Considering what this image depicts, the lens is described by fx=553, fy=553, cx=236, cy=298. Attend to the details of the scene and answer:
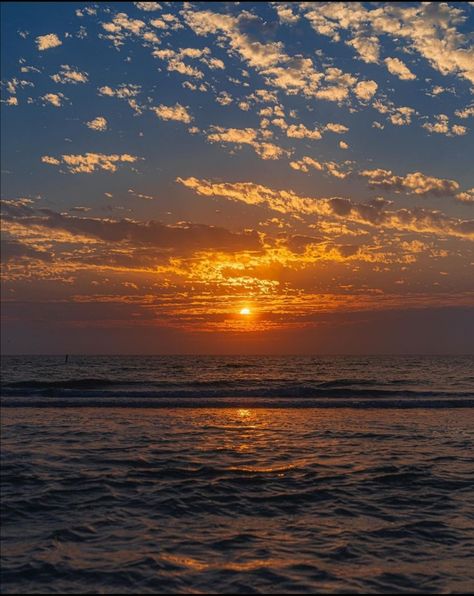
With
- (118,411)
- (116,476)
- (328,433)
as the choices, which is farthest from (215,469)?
(118,411)

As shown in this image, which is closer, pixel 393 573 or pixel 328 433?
pixel 393 573

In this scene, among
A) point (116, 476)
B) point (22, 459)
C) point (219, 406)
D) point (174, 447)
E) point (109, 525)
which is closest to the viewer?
point (109, 525)

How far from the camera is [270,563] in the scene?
8.91 metres

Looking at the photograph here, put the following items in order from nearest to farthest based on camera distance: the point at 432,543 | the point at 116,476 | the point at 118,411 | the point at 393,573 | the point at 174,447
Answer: the point at 393,573
the point at 432,543
the point at 116,476
the point at 174,447
the point at 118,411

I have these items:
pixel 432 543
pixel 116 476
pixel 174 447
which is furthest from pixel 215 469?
pixel 432 543

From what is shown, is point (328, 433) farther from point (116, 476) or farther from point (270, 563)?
point (270, 563)

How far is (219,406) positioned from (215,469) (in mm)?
21715

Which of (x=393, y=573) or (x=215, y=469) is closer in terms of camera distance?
(x=393, y=573)

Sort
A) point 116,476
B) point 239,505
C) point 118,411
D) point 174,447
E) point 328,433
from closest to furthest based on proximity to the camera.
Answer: point 239,505, point 116,476, point 174,447, point 328,433, point 118,411

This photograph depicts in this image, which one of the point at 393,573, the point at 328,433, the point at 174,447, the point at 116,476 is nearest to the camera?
the point at 393,573

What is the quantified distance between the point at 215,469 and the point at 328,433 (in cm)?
901

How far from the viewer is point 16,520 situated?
431 inches

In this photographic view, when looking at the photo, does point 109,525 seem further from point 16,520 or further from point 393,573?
point 393,573

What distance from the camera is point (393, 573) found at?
860cm
